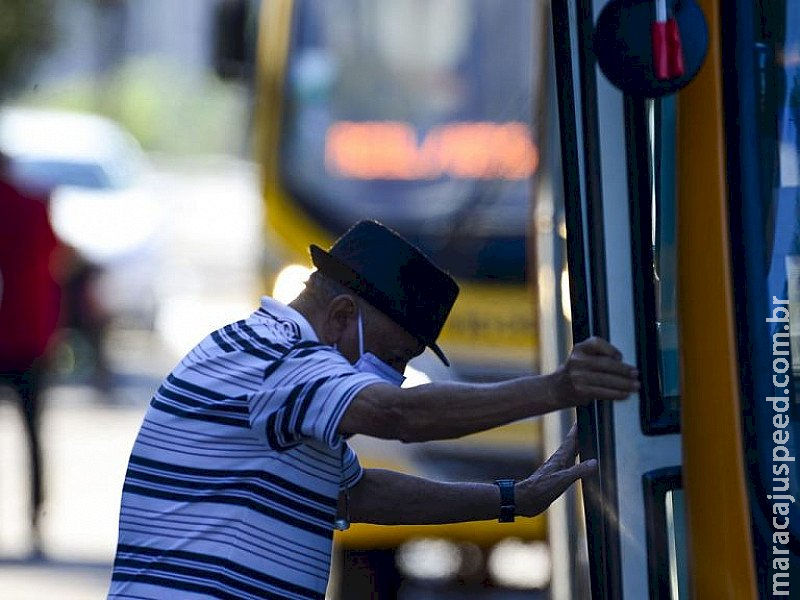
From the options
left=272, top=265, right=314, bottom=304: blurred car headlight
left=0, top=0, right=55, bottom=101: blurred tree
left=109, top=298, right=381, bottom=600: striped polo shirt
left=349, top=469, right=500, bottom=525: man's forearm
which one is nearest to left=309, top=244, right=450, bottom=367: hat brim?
left=109, top=298, right=381, bottom=600: striped polo shirt

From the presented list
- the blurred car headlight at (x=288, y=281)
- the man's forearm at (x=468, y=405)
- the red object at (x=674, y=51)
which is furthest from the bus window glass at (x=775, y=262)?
the blurred car headlight at (x=288, y=281)

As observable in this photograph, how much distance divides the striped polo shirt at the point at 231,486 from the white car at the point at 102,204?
1296 centimetres

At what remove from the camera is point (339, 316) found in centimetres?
323

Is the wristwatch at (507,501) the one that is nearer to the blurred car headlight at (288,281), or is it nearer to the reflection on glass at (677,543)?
the reflection on glass at (677,543)

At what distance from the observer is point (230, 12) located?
8539 mm

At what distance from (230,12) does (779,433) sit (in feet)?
19.6

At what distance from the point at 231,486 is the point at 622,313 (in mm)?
687

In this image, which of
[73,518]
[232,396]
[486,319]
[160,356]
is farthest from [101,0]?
[232,396]

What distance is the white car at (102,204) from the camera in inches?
656

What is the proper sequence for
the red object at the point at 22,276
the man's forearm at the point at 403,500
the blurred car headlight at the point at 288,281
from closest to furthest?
1. the man's forearm at the point at 403,500
2. the blurred car headlight at the point at 288,281
3. the red object at the point at 22,276

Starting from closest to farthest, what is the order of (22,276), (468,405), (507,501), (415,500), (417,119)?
(468,405) < (507,501) < (415,500) < (417,119) < (22,276)

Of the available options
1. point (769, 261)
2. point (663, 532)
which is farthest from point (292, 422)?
point (769, 261)

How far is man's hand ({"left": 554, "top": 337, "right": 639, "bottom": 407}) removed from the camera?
2.75m

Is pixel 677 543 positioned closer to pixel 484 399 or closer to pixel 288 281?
pixel 484 399
